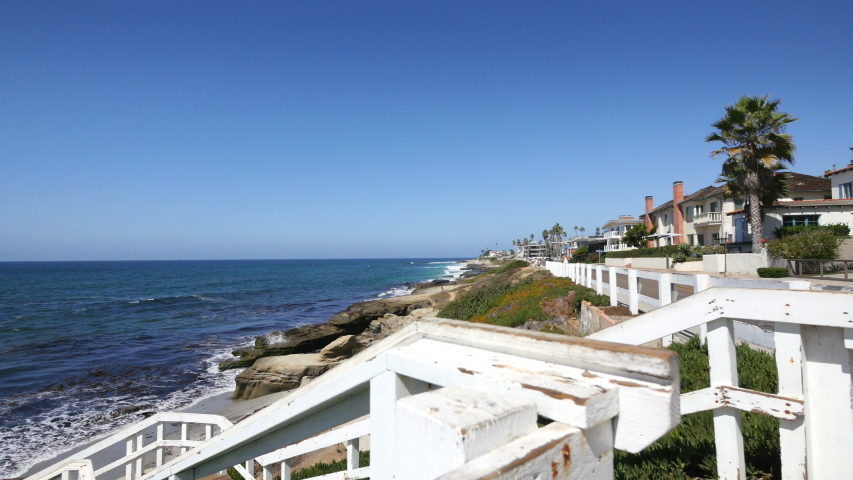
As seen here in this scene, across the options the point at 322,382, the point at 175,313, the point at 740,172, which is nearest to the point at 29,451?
the point at 322,382

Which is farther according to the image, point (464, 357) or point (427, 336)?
point (427, 336)

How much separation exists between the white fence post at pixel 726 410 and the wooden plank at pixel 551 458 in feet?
4.67

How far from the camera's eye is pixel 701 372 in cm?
422

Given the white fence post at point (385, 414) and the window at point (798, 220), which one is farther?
the window at point (798, 220)

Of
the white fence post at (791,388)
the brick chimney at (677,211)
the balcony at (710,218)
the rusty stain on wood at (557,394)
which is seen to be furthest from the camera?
the brick chimney at (677,211)

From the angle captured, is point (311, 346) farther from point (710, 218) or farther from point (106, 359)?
point (710, 218)

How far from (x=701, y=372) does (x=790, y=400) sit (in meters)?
2.71

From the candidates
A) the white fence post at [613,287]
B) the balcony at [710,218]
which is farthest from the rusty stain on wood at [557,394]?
the balcony at [710,218]

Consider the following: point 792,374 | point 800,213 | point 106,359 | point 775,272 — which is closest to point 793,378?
point 792,374

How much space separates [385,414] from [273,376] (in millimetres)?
16483

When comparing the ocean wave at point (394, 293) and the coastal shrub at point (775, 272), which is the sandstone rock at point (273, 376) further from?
the ocean wave at point (394, 293)

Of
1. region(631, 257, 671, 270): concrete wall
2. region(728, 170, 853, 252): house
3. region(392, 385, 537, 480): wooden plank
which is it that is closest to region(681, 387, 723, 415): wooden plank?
region(392, 385, 537, 480): wooden plank

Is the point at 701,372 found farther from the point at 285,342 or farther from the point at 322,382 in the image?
the point at 285,342

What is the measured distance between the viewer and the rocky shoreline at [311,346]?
52.9 feet
